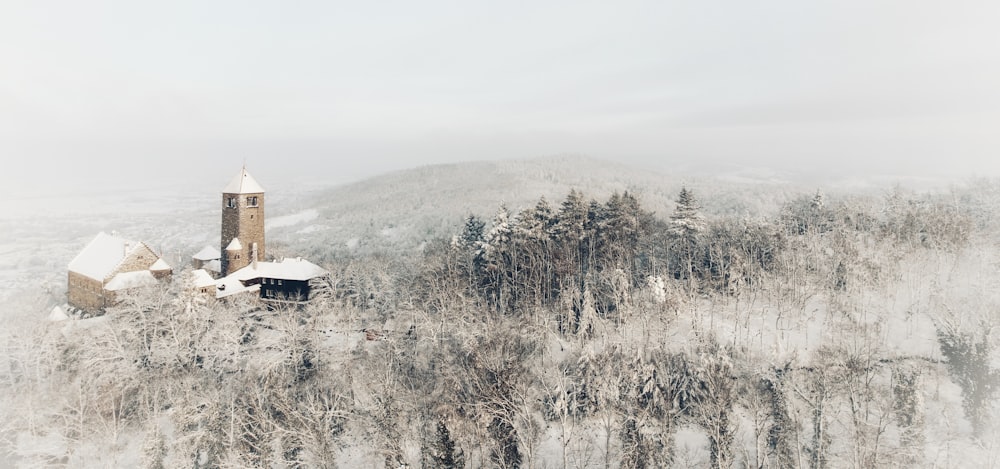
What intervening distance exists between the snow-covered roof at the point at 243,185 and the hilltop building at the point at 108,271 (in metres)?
8.29

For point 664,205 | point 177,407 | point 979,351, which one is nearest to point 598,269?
point 979,351

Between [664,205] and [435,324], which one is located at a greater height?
[664,205]

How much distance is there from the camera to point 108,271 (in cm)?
3703

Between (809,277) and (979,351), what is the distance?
13.6 meters

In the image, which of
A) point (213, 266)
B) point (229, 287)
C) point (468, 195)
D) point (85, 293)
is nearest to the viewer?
point (85, 293)

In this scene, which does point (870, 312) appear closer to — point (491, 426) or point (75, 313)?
point (491, 426)

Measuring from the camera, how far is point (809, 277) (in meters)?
39.1

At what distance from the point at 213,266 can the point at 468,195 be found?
74.8 meters

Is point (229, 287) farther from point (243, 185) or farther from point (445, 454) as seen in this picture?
point (445, 454)

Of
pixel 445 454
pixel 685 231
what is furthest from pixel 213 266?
pixel 685 231

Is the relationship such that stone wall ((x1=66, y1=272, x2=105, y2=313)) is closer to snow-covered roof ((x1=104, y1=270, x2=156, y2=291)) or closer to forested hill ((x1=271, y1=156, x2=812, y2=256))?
snow-covered roof ((x1=104, y1=270, x2=156, y2=291))

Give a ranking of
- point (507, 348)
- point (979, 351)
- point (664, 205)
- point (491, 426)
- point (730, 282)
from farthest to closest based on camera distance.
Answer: point (664, 205)
point (730, 282)
point (507, 348)
point (979, 351)
point (491, 426)

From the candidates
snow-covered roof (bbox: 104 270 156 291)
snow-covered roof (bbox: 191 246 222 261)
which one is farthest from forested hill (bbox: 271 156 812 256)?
snow-covered roof (bbox: 104 270 156 291)

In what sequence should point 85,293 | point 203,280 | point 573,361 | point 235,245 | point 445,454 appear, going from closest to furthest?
point 445,454, point 573,361, point 203,280, point 85,293, point 235,245
